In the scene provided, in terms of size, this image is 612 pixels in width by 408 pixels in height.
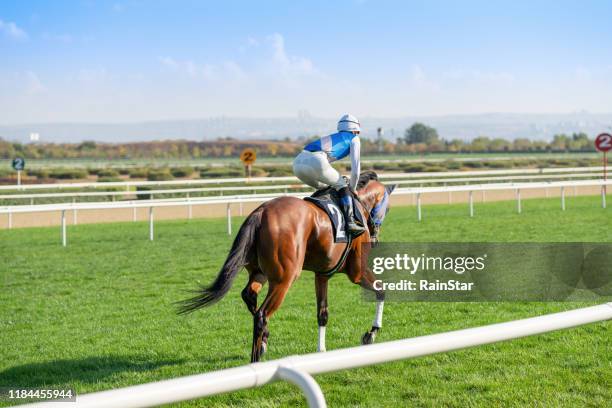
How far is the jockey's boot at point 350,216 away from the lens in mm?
5570

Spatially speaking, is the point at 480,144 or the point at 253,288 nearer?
the point at 253,288

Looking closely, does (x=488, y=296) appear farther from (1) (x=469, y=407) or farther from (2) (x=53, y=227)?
(2) (x=53, y=227)

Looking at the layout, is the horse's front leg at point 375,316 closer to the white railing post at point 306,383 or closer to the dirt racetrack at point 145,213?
the white railing post at point 306,383

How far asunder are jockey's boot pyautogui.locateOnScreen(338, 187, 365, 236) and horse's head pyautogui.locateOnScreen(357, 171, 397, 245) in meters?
0.34

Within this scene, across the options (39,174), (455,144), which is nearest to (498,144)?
(455,144)

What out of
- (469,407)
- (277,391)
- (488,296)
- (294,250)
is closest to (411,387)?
(469,407)

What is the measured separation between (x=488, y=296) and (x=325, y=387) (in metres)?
3.78

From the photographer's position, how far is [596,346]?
5465mm

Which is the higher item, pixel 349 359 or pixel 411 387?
pixel 349 359

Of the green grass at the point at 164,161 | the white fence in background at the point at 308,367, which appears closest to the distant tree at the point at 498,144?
the green grass at the point at 164,161

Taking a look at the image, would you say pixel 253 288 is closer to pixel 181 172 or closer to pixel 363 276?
pixel 363 276

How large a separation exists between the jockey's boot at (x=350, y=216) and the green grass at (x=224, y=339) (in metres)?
0.95

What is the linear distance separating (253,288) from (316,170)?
105 cm

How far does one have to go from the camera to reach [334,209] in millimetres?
5543
